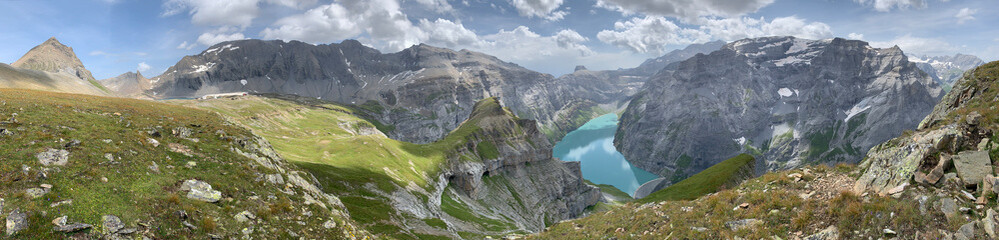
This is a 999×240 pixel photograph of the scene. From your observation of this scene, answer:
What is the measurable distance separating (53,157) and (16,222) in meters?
6.24

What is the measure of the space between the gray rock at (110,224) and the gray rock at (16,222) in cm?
194

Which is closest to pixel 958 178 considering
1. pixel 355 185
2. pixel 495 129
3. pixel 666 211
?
pixel 666 211

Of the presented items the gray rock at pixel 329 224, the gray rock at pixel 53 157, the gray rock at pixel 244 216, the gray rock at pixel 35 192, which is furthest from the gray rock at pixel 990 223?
the gray rock at pixel 53 157

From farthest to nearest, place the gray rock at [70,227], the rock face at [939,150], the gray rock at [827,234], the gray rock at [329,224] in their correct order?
1. the gray rock at [329,224]
2. the gray rock at [70,227]
3. the gray rock at [827,234]
4. the rock face at [939,150]

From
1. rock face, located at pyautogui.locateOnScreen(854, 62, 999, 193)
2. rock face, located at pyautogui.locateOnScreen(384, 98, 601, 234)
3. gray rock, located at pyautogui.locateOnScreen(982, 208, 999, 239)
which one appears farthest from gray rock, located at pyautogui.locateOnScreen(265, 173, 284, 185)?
rock face, located at pyautogui.locateOnScreen(384, 98, 601, 234)

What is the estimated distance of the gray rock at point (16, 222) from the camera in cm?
1301

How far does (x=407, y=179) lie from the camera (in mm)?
78938

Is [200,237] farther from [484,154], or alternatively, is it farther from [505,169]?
[505,169]

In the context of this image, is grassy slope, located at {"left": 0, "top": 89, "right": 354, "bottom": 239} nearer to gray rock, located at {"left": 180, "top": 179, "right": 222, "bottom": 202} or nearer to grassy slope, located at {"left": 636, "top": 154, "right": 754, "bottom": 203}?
gray rock, located at {"left": 180, "top": 179, "right": 222, "bottom": 202}

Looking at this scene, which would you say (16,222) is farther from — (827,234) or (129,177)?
(827,234)

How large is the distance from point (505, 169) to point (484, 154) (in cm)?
1322

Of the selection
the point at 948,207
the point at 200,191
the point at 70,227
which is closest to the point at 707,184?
the point at 948,207

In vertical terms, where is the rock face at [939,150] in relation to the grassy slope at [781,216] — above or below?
above

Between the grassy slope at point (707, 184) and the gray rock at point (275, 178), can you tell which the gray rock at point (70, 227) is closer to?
the gray rock at point (275, 178)
